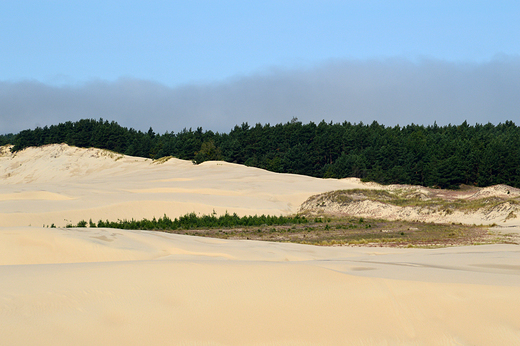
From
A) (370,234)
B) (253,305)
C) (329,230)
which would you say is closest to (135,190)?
(329,230)

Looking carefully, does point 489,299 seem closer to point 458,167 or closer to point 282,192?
point 282,192

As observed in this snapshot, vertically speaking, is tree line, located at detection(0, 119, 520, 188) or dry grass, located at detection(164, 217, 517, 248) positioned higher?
tree line, located at detection(0, 119, 520, 188)

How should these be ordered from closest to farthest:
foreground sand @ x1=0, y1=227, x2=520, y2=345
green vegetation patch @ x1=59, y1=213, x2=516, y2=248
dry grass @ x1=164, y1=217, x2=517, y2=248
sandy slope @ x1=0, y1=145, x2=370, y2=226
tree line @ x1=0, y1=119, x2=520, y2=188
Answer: foreground sand @ x1=0, y1=227, x2=520, y2=345 → dry grass @ x1=164, y1=217, x2=517, y2=248 → green vegetation patch @ x1=59, y1=213, x2=516, y2=248 → sandy slope @ x1=0, y1=145, x2=370, y2=226 → tree line @ x1=0, y1=119, x2=520, y2=188

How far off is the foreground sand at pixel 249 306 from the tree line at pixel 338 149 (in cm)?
4414

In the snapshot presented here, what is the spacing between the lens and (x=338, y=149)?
206 feet

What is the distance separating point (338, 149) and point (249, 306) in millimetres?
59005

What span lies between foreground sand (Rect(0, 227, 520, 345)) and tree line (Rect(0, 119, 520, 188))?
4414 centimetres

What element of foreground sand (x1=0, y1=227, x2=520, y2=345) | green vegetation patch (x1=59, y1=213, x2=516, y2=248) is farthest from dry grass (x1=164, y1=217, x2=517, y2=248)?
foreground sand (x1=0, y1=227, x2=520, y2=345)

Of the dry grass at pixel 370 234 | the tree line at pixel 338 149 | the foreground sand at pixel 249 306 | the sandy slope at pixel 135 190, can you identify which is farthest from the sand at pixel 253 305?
the tree line at pixel 338 149

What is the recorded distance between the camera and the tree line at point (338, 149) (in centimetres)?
4728

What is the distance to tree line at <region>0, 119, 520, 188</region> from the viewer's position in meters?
47.3

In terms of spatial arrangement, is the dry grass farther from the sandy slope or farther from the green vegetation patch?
the sandy slope

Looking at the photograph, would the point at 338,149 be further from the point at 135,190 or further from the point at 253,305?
the point at 253,305

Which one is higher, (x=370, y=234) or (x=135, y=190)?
(x=135, y=190)
